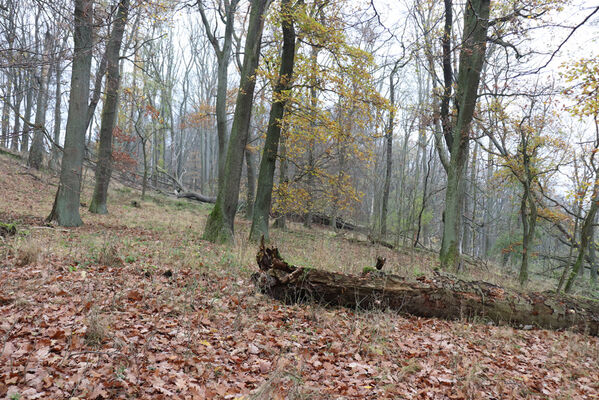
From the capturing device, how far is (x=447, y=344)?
418 cm

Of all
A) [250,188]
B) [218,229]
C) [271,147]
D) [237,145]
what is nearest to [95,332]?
[218,229]

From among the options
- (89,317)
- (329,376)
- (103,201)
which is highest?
(103,201)

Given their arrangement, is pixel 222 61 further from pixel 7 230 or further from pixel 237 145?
pixel 7 230

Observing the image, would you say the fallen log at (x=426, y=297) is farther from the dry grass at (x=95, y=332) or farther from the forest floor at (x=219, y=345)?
the dry grass at (x=95, y=332)

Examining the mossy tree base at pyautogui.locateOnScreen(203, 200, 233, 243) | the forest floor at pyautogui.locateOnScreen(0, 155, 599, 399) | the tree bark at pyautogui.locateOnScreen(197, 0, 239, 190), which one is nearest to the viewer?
the forest floor at pyautogui.locateOnScreen(0, 155, 599, 399)

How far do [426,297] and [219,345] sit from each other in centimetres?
324

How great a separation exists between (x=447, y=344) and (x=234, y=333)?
2.61 metres

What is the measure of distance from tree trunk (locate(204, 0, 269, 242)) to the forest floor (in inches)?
117

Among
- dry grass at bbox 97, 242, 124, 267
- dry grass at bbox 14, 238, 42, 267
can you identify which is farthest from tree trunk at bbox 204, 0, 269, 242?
dry grass at bbox 14, 238, 42, 267

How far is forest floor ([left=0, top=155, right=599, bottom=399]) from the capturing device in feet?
8.84

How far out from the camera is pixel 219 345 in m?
3.44

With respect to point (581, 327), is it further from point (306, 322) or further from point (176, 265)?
point (176, 265)

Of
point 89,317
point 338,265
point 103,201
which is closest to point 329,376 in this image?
point 89,317

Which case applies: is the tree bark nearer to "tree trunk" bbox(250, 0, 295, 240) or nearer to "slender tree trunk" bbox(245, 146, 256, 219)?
"slender tree trunk" bbox(245, 146, 256, 219)
